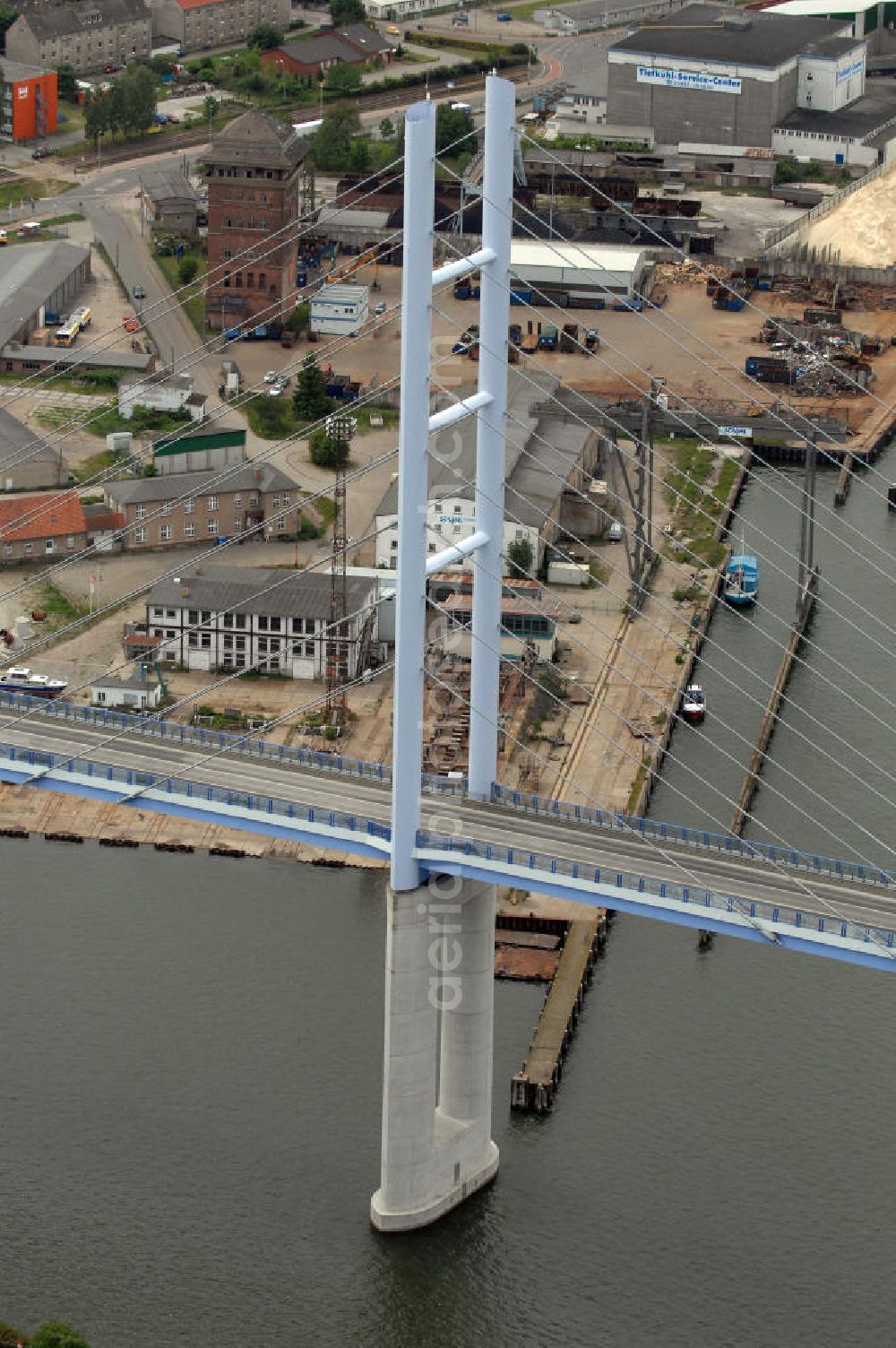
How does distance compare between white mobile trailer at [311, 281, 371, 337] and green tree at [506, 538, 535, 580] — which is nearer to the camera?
green tree at [506, 538, 535, 580]

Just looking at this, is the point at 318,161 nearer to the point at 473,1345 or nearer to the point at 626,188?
the point at 626,188

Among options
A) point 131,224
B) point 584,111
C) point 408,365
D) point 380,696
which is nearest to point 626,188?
point 584,111

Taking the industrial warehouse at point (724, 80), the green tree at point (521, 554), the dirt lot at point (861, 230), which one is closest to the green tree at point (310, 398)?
the green tree at point (521, 554)

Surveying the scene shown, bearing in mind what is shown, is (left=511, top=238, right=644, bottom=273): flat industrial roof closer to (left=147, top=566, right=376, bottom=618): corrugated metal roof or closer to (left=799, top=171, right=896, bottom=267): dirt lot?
(left=799, top=171, right=896, bottom=267): dirt lot

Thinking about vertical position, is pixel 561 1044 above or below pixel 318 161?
above

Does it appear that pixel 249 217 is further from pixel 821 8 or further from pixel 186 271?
pixel 821 8

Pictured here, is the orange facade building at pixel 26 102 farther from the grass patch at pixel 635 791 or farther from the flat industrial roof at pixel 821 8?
the grass patch at pixel 635 791

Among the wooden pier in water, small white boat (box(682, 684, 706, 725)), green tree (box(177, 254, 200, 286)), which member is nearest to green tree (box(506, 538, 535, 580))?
small white boat (box(682, 684, 706, 725))
